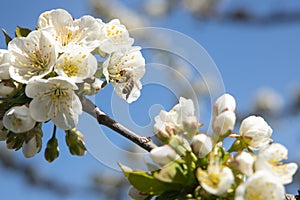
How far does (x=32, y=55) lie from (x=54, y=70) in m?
0.15

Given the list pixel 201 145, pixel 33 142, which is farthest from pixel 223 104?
pixel 33 142

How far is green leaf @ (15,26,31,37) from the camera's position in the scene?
1.43 m

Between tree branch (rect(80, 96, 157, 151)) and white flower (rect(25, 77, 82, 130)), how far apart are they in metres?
0.07

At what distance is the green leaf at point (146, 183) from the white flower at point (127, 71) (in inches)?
15.6

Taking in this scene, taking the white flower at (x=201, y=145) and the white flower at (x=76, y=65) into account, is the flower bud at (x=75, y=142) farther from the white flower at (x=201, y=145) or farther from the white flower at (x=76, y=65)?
the white flower at (x=201, y=145)

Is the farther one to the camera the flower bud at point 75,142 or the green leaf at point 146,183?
the flower bud at point 75,142

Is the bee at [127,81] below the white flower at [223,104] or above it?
above

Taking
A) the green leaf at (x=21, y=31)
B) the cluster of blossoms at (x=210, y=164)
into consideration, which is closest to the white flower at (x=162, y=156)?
the cluster of blossoms at (x=210, y=164)

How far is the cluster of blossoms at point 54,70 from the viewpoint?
132 centimetres

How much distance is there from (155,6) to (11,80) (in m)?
8.25

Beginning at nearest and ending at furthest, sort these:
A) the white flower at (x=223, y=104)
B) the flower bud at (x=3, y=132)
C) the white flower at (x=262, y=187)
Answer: the white flower at (x=262, y=187) < the white flower at (x=223, y=104) < the flower bud at (x=3, y=132)

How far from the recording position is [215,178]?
1.10 metres

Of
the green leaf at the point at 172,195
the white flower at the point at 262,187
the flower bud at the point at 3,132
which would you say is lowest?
the white flower at the point at 262,187

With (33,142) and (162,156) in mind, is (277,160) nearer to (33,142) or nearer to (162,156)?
(162,156)
